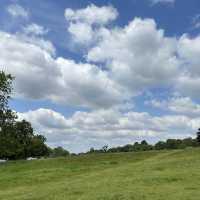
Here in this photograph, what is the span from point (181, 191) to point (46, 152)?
93.5m

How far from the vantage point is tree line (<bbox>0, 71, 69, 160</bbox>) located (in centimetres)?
6794

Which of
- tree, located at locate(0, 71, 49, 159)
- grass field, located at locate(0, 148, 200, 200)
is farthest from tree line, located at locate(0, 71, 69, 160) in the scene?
grass field, located at locate(0, 148, 200, 200)

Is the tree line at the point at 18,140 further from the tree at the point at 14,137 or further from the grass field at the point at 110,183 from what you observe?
the grass field at the point at 110,183

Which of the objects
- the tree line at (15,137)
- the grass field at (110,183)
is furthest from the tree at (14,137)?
the grass field at (110,183)

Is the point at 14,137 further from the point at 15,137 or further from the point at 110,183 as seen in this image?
the point at 110,183

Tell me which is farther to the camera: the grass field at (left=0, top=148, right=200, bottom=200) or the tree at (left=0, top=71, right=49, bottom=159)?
the tree at (left=0, top=71, right=49, bottom=159)

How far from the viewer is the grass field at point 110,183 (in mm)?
21828

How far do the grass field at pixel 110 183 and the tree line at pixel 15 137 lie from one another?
26442mm

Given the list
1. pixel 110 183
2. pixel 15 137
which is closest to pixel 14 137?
pixel 15 137

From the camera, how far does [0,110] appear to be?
6831 centimetres

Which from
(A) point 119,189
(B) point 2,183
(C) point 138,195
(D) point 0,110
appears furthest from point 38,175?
(D) point 0,110

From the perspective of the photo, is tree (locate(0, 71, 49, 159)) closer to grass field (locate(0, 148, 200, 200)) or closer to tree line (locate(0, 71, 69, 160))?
tree line (locate(0, 71, 69, 160))

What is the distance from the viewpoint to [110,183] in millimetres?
25922

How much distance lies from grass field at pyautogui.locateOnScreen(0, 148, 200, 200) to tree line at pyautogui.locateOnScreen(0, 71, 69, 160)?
86.8ft
